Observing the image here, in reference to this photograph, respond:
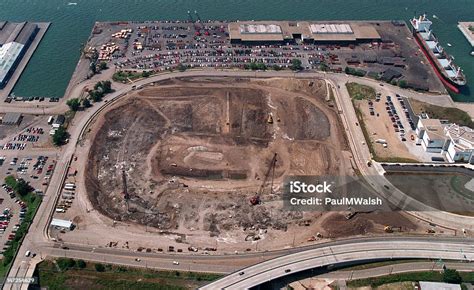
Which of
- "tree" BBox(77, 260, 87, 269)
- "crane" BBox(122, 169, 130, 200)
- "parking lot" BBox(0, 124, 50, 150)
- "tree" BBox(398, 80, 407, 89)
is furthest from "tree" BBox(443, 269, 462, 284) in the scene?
"parking lot" BBox(0, 124, 50, 150)

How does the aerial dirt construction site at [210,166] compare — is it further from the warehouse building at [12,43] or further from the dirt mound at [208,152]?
the warehouse building at [12,43]

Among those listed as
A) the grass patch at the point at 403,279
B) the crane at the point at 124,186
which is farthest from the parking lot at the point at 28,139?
the grass patch at the point at 403,279

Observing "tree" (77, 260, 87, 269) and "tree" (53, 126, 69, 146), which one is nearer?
"tree" (77, 260, 87, 269)

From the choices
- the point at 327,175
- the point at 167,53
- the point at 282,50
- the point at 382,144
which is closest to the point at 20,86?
the point at 167,53

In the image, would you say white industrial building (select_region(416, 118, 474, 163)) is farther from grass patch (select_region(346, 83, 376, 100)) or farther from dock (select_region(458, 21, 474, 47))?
dock (select_region(458, 21, 474, 47))

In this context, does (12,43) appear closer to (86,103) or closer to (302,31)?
(86,103)

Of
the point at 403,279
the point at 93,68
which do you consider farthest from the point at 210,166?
the point at 93,68

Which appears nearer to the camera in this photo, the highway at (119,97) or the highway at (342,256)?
the highway at (342,256)
